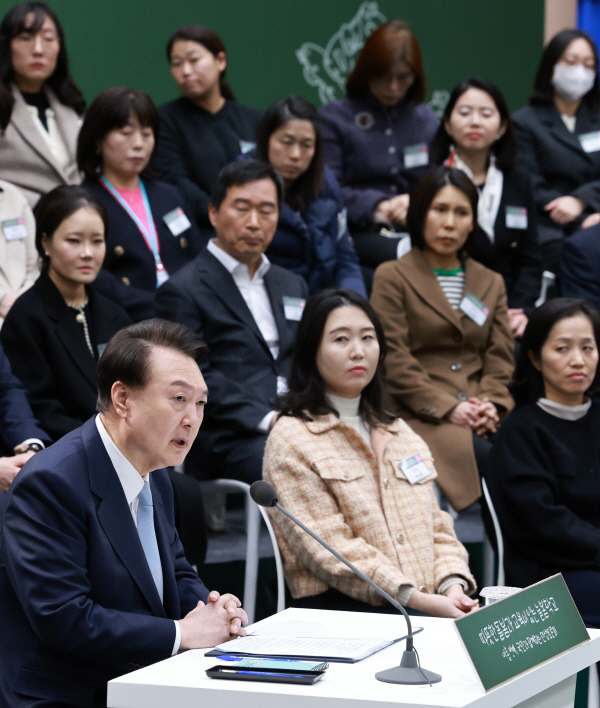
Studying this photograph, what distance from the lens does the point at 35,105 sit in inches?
173

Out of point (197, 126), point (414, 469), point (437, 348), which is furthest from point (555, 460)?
point (197, 126)

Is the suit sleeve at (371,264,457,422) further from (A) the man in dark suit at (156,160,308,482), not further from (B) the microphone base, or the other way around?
(B) the microphone base

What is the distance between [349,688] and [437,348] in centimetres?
248

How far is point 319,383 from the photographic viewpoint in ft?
10.2

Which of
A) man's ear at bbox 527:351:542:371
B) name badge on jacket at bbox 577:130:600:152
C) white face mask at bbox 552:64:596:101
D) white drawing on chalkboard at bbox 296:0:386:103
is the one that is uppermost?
white drawing on chalkboard at bbox 296:0:386:103

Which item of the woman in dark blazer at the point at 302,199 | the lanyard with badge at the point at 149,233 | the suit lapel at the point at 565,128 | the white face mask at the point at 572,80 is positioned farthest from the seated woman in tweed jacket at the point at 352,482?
the white face mask at the point at 572,80

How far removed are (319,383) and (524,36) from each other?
4.31m

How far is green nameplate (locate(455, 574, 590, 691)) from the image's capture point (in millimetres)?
1687

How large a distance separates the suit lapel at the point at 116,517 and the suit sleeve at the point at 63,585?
0.15 ft

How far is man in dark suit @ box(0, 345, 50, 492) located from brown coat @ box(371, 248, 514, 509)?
4.23ft

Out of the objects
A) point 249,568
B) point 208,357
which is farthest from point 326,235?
point 249,568

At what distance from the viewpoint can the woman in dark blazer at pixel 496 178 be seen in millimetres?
4758

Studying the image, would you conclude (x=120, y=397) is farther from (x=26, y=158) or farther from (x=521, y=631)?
(x=26, y=158)

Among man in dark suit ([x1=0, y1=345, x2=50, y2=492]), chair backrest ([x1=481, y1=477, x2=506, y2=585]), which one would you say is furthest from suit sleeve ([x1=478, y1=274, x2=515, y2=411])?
man in dark suit ([x1=0, y1=345, x2=50, y2=492])
